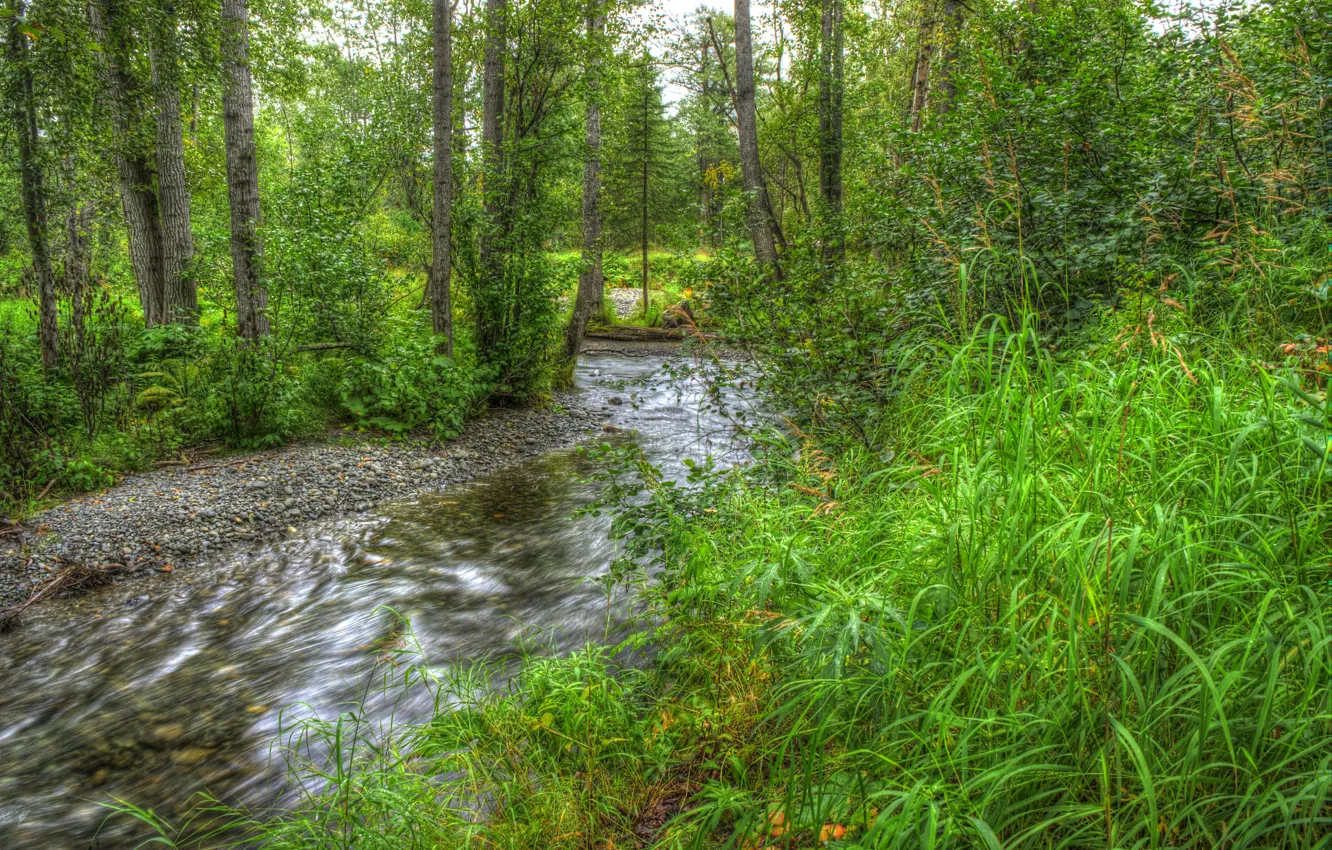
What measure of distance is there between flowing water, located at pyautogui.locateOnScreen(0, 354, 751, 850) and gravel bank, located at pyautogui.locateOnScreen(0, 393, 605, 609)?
0.93 feet

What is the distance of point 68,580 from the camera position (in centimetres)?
486

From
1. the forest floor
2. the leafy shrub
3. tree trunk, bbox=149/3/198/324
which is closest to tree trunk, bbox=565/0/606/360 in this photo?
the forest floor

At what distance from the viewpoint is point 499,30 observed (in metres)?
9.91

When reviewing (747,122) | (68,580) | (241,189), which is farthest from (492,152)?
(68,580)

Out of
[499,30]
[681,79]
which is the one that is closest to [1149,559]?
[499,30]

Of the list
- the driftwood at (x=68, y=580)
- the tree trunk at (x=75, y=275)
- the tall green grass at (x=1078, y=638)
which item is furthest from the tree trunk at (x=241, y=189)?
the tall green grass at (x=1078, y=638)

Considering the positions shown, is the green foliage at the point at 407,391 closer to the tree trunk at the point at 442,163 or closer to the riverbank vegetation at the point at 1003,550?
the tree trunk at the point at 442,163

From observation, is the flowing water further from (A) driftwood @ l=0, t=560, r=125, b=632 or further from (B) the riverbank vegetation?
(B) the riverbank vegetation

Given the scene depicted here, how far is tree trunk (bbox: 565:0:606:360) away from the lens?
33.9 feet

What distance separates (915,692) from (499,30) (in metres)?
10.6

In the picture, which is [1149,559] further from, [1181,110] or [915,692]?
[1181,110]

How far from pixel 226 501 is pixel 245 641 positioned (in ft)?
7.68

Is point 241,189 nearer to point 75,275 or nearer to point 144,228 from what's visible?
point 75,275

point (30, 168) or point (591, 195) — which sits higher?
point (591, 195)
